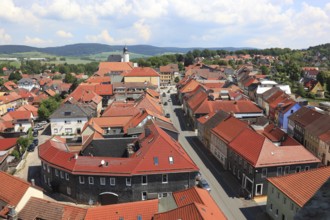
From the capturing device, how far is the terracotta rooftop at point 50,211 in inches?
1158

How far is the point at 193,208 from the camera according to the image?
26.5 metres

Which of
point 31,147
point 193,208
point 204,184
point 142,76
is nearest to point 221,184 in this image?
point 204,184

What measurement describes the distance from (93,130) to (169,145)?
17.3 meters

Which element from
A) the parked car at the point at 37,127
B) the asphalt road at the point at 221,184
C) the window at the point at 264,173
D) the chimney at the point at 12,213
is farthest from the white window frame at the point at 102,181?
the parked car at the point at 37,127

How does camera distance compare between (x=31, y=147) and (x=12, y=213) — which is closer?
(x=12, y=213)

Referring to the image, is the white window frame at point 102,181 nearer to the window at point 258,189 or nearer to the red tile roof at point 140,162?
the red tile roof at point 140,162

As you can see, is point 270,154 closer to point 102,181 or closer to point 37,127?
point 102,181

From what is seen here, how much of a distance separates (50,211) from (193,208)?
13.5 m

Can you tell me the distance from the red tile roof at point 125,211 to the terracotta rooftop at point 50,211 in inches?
40.7

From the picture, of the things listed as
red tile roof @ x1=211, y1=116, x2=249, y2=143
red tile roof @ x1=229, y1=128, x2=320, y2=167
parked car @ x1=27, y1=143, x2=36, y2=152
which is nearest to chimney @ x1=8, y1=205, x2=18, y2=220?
red tile roof @ x1=229, y1=128, x2=320, y2=167

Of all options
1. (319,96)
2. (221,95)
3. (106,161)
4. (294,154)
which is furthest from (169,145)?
(319,96)

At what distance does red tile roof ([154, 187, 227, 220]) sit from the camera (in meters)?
26.1

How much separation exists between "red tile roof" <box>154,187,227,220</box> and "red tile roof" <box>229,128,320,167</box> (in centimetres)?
976

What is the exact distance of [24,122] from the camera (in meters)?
72.4
